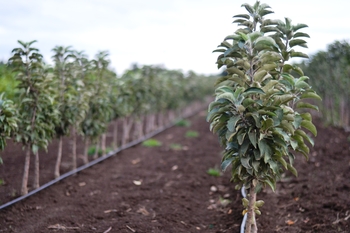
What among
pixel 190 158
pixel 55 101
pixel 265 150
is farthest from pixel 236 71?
pixel 190 158

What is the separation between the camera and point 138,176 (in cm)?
766

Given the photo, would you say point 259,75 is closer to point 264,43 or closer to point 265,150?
point 264,43

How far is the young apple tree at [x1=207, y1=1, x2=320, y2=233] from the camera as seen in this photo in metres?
3.48

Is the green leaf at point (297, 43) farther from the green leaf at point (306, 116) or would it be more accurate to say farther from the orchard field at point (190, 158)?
the green leaf at point (306, 116)

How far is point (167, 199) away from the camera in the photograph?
6.12 metres

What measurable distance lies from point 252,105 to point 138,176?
14.7 ft

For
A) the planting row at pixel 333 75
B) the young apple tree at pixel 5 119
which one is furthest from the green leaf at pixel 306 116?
the planting row at pixel 333 75

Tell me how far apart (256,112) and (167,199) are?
308 cm

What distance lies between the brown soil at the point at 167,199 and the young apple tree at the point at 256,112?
4.38 ft

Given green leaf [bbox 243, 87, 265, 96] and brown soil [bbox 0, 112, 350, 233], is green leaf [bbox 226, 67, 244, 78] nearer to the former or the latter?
green leaf [bbox 243, 87, 265, 96]

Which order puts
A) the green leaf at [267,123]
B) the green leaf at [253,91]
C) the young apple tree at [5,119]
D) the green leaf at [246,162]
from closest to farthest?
the green leaf at [253,91]
the green leaf at [267,123]
the green leaf at [246,162]
the young apple tree at [5,119]

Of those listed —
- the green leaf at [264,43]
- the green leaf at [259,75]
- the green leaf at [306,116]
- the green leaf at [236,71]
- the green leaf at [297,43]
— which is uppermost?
the green leaf at [297,43]

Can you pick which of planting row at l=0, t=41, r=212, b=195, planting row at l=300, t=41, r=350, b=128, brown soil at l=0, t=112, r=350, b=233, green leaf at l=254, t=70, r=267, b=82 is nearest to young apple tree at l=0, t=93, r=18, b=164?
planting row at l=0, t=41, r=212, b=195

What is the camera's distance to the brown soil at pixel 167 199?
487 cm
